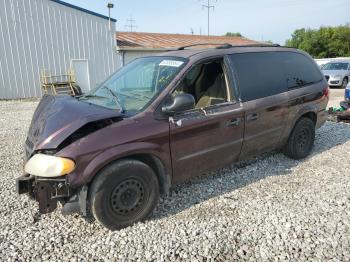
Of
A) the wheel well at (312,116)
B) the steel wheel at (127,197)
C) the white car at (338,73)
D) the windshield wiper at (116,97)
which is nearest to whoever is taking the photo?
the steel wheel at (127,197)

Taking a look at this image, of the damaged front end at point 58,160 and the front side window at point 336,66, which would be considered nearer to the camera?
the damaged front end at point 58,160

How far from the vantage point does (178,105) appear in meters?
3.38

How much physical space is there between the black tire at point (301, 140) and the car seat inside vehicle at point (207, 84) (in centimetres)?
169

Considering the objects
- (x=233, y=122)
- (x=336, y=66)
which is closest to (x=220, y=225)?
(x=233, y=122)

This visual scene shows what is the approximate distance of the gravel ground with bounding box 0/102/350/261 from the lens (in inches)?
117

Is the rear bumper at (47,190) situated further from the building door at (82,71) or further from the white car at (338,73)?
the white car at (338,73)

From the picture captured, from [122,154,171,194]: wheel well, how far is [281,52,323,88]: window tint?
104 inches

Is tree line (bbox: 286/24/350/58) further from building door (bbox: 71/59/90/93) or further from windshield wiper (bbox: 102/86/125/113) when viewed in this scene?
windshield wiper (bbox: 102/86/125/113)

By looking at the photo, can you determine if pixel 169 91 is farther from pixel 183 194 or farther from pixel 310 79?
pixel 310 79

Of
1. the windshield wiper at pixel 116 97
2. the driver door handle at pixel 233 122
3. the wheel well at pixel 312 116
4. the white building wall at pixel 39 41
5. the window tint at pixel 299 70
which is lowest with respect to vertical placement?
the wheel well at pixel 312 116

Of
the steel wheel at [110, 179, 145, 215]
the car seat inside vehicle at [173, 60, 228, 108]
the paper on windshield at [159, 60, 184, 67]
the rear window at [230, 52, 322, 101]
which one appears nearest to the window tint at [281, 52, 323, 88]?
the rear window at [230, 52, 322, 101]

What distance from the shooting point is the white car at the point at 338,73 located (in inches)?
723

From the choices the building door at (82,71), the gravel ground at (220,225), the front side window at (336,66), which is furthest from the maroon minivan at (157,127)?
the front side window at (336,66)

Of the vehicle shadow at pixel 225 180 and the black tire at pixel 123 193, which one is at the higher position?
the black tire at pixel 123 193
